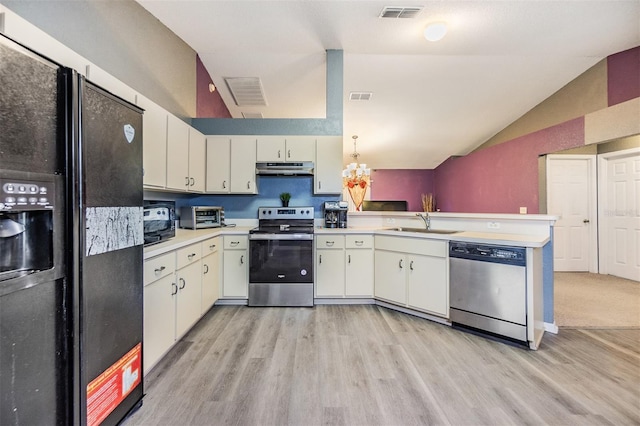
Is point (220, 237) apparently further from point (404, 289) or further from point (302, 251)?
point (404, 289)

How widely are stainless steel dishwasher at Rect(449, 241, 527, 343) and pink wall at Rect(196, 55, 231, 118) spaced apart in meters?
3.77

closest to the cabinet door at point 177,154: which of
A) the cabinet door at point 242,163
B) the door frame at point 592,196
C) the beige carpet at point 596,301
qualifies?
the cabinet door at point 242,163

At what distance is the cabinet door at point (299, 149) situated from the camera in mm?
3350

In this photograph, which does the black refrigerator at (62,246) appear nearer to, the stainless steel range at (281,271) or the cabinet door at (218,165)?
the stainless steel range at (281,271)

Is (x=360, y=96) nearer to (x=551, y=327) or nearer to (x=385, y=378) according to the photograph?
(x=551, y=327)

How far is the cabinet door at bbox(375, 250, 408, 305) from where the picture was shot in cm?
282

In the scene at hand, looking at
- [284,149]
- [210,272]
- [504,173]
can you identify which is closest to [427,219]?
[284,149]

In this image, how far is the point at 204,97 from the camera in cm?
390

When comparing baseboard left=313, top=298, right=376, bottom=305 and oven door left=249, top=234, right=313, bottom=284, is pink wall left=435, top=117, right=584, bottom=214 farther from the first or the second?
oven door left=249, top=234, right=313, bottom=284

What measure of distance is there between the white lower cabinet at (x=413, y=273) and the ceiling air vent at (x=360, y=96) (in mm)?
2827

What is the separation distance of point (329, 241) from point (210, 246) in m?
1.32

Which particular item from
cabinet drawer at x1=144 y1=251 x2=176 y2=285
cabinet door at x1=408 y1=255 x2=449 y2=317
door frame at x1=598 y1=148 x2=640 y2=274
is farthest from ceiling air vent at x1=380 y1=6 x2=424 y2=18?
door frame at x1=598 y1=148 x2=640 y2=274

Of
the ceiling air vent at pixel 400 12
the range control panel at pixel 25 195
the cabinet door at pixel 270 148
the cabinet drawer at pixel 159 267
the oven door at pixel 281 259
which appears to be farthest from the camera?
the cabinet door at pixel 270 148

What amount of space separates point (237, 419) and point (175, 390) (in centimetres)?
51
